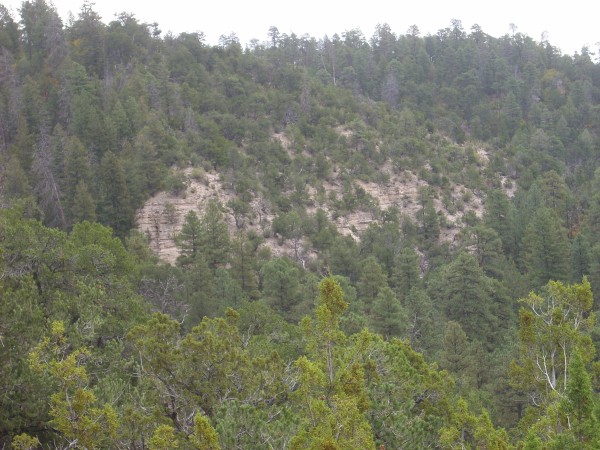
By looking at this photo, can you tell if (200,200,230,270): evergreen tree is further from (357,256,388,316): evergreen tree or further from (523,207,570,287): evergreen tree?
(523,207,570,287): evergreen tree

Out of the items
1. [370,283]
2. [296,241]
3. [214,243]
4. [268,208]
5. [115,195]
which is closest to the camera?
[370,283]

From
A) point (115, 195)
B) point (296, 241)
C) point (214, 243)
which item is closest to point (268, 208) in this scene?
point (296, 241)

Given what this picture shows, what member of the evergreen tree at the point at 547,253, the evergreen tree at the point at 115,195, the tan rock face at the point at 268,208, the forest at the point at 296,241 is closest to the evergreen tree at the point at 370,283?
the forest at the point at 296,241

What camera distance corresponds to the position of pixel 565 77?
81500 mm

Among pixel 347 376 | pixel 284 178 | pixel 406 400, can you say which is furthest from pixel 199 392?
pixel 284 178

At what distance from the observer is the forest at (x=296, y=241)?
11.8 metres

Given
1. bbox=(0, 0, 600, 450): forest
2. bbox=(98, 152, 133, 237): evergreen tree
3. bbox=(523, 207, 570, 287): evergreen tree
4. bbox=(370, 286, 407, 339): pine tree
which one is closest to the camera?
bbox=(0, 0, 600, 450): forest

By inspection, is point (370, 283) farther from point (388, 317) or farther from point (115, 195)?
point (115, 195)

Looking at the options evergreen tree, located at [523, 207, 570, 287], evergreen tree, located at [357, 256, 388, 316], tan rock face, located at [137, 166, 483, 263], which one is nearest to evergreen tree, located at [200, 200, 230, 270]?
tan rock face, located at [137, 166, 483, 263]

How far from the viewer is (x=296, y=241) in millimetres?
45438

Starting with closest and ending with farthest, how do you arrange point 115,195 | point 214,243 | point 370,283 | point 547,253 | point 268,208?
point 370,283 < point 214,243 < point 547,253 < point 115,195 < point 268,208

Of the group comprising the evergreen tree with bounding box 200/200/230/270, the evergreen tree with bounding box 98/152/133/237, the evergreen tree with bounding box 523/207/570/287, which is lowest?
the evergreen tree with bounding box 523/207/570/287

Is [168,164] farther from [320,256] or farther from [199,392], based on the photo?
[199,392]

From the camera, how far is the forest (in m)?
11.8
